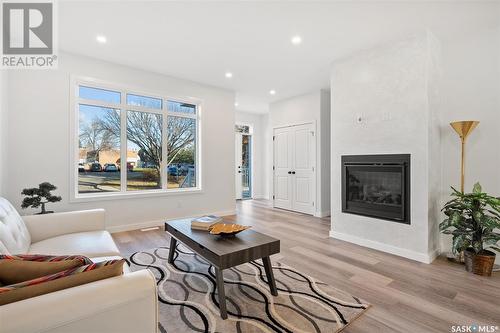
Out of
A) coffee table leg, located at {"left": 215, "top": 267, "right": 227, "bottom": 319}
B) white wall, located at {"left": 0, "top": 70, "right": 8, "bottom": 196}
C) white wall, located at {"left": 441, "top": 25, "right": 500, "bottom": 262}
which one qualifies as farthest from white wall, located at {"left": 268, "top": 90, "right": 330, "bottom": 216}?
white wall, located at {"left": 0, "top": 70, "right": 8, "bottom": 196}

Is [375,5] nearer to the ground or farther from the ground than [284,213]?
farther from the ground

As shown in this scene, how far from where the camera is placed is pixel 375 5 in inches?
99.6

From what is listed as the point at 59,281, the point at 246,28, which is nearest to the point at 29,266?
the point at 59,281

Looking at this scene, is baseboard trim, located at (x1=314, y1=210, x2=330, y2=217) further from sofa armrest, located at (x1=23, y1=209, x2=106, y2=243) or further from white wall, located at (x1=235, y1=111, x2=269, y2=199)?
sofa armrest, located at (x1=23, y1=209, x2=106, y2=243)

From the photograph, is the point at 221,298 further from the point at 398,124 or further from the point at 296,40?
the point at 296,40

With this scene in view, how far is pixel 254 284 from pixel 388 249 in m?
1.97

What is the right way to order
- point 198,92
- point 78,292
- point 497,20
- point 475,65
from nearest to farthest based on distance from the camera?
1. point 78,292
2. point 497,20
3. point 475,65
4. point 198,92

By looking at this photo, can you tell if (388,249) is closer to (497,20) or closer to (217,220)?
(217,220)

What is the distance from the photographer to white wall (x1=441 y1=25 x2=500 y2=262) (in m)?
2.84

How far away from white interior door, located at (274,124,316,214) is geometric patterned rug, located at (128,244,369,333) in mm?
3141

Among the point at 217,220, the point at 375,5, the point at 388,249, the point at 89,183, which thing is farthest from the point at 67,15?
the point at 388,249

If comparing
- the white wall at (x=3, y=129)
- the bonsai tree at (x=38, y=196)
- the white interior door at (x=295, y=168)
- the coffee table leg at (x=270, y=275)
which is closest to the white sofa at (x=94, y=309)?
the coffee table leg at (x=270, y=275)

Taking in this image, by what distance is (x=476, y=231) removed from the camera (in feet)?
8.48

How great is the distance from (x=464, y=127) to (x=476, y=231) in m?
1.17
